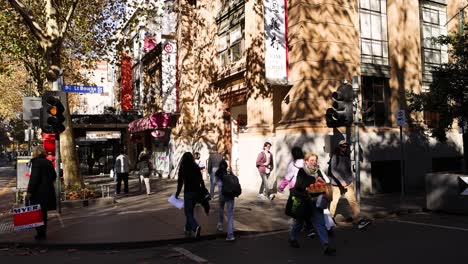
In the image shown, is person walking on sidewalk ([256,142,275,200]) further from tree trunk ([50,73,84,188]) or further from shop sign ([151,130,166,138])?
shop sign ([151,130,166,138])

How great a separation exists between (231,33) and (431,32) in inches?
314

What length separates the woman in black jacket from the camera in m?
8.45

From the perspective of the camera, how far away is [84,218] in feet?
35.2

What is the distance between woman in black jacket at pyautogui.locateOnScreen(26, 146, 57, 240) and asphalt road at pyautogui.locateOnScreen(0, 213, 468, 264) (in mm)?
879

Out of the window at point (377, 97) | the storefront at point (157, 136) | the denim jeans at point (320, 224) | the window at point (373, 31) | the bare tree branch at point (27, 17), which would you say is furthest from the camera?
the storefront at point (157, 136)

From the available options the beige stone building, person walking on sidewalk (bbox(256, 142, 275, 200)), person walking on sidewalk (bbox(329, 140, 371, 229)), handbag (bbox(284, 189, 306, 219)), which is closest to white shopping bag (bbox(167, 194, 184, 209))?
handbag (bbox(284, 189, 306, 219))

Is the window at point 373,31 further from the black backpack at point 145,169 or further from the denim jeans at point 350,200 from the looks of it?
the black backpack at point 145,169

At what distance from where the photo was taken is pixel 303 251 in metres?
7.07

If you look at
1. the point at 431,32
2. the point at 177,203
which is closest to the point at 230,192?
the point at 177,203

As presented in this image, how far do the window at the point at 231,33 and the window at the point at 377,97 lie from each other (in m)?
5.30

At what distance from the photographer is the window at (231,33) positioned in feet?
57.3

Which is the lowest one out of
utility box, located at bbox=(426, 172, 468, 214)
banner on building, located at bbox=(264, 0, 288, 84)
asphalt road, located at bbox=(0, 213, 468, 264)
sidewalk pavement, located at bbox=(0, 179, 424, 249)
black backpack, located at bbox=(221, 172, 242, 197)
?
asphalt road, located at bbox=(0, 213, 468, 264)

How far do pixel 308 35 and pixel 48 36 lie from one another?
8.43 meters

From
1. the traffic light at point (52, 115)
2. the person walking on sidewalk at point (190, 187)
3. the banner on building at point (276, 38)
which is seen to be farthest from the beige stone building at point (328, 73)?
the traffic light at point (52, 115)
